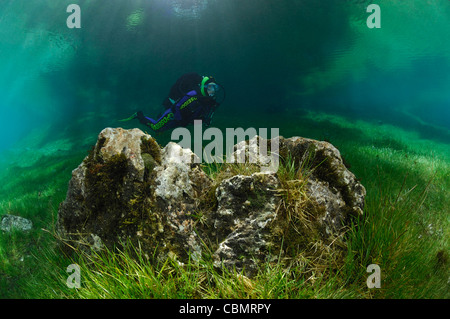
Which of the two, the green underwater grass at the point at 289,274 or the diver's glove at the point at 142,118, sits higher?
the diver's glove at the point at 142,118

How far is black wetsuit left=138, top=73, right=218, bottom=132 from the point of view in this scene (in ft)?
35.3

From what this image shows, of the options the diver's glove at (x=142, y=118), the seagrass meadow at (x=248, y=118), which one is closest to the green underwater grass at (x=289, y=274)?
the seagrass meadow at (x=248, y=118)

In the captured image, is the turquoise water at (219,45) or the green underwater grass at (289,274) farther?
the turquoise water at (219,45)

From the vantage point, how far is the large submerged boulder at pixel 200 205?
2.22m

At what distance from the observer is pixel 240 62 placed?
1634 inches

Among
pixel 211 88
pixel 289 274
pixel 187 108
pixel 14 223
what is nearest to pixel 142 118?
pixel 187 108

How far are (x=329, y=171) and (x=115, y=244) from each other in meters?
2.51

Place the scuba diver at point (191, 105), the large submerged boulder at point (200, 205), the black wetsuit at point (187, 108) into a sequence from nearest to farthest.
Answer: the large submerged boulder at point (200, 205) → the scuba diver at point (191, 105) → the black wetsuit at point (187, 108)

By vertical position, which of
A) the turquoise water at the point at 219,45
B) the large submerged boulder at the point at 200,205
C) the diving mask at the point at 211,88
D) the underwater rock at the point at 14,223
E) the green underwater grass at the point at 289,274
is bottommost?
the underwater rock at the point at 14,223

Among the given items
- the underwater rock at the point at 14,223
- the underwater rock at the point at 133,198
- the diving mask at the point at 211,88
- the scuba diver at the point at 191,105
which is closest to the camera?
the underwater rock at the point at 133,198

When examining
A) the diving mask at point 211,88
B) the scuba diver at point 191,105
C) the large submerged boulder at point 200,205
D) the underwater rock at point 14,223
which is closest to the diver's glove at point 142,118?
the scuba diver at point 191,105

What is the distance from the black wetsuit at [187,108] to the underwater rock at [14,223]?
24.5 feet

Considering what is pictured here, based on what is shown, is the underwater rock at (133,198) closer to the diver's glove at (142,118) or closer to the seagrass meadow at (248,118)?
the seagrass meadow at (248,118)

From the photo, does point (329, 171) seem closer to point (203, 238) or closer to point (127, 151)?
point (203, 238)
